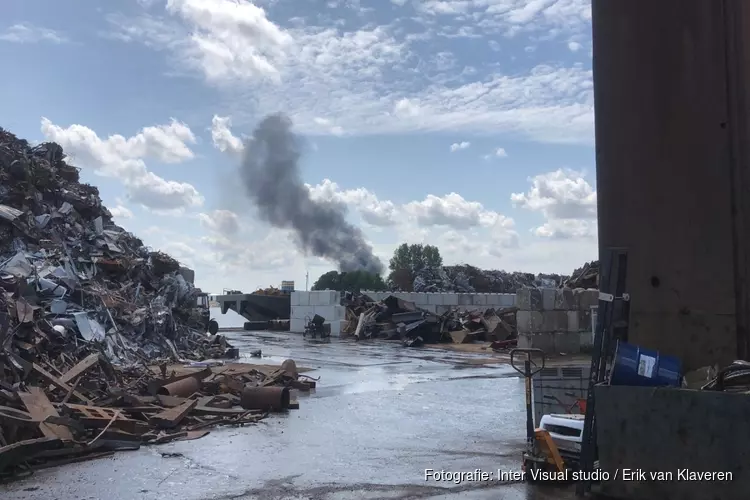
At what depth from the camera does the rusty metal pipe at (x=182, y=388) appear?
1028 cm

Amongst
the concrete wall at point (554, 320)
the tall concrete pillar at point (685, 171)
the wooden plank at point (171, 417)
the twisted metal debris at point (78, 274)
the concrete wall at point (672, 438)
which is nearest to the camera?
the concrete wall at point (672, 438)

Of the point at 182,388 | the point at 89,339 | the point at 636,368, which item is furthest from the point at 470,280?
the point at 636,368

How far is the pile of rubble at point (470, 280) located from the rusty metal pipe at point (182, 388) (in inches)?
1441

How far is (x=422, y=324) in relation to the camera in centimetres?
2800

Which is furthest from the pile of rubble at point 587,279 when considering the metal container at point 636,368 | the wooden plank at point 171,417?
the metal container at point 636,368

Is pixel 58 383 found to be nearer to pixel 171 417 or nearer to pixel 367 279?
pixel 171 417

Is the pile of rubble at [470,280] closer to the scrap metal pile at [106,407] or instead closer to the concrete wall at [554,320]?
Answer: the concrete wall at [554,320]

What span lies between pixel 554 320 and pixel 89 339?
1207 centimetres

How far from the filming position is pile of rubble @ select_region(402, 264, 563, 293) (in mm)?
48156

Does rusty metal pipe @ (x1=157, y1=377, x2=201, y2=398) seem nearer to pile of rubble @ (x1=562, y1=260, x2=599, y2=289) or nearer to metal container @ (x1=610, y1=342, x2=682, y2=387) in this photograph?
metal container @ (x1=610, y1=342, x2=682, y2=387)

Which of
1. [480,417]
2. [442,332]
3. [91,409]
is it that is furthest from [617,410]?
[442,332]

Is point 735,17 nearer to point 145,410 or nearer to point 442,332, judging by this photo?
point 145,410

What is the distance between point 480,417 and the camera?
9.99 metres

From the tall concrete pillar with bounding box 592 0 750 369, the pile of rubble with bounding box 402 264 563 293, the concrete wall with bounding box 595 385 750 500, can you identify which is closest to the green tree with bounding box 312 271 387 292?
the pile of rubble with bounding box 402 264 563 293
